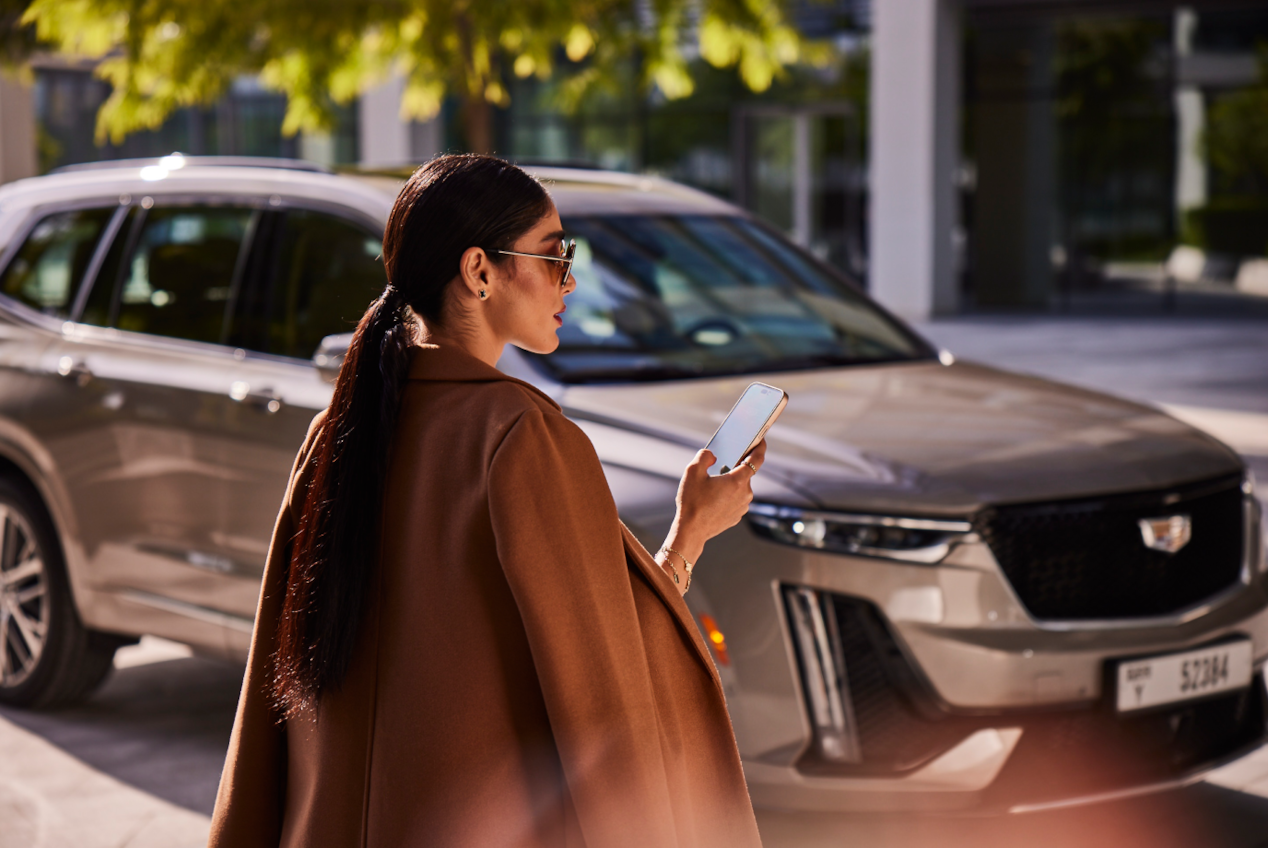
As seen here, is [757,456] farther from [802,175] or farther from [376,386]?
[802,175]

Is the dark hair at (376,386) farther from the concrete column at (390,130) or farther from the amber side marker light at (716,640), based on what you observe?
the concrete column at (390,130)

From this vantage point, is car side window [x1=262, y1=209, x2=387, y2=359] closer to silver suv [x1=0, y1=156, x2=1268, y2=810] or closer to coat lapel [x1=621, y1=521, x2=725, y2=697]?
silver suv [x1=0, y1=156, x2=1268, y2=810]

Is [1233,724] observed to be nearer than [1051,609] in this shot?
No

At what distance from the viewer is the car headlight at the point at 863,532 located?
366cm

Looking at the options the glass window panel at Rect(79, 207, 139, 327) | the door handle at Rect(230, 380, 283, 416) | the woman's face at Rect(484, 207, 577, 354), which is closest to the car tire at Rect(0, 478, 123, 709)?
the glass window panel at Rect(79, 207, 139, 327)

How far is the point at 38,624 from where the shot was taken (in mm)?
5395

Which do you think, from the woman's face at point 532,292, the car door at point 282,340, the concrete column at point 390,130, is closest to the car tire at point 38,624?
the car door at point 282,340

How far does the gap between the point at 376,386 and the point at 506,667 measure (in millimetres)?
382

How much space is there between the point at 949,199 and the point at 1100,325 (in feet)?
9.00

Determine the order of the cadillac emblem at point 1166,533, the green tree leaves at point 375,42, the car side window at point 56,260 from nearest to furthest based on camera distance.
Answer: the cadillac emblem at point 1166,533 < the car side window at point 56,260 < the green tree leaves at point 375,42

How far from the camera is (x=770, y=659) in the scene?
360 centimetres

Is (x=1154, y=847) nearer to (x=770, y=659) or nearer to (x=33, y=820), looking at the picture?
(x=770, y=659)

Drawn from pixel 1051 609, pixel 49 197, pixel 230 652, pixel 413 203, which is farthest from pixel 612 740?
pixel 49 197

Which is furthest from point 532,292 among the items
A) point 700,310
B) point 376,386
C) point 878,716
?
point 700,310
